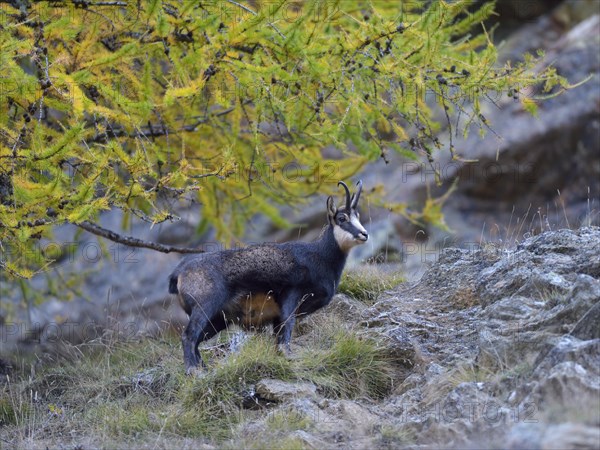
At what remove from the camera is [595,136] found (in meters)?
16.5

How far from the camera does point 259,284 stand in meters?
8.55

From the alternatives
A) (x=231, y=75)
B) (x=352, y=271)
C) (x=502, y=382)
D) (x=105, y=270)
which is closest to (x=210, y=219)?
(x=352, y=271)

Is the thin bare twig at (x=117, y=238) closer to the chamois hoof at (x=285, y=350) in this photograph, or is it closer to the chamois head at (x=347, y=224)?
the chamois head at (x=347, y=224)

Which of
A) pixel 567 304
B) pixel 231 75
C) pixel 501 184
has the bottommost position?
pixel 501 184

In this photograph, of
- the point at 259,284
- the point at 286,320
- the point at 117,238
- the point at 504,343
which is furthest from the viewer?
the point at 117,238

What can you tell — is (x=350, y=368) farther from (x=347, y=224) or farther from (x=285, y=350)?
(x=347, y=224)

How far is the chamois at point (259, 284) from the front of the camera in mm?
8234

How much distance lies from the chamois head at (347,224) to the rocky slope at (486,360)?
66cm

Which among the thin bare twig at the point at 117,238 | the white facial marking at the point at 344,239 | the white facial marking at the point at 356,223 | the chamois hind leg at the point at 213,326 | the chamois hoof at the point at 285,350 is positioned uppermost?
the white facial marking at the point at 356,223

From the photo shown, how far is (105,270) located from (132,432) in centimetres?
1123

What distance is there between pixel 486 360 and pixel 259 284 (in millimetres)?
2392

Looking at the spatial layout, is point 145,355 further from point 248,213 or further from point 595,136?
point 595,136

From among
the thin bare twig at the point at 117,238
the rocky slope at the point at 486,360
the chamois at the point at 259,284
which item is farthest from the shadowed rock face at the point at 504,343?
the thin bare twig at the point at 117,238

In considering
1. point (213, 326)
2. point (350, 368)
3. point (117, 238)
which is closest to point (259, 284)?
point (213, 326)
